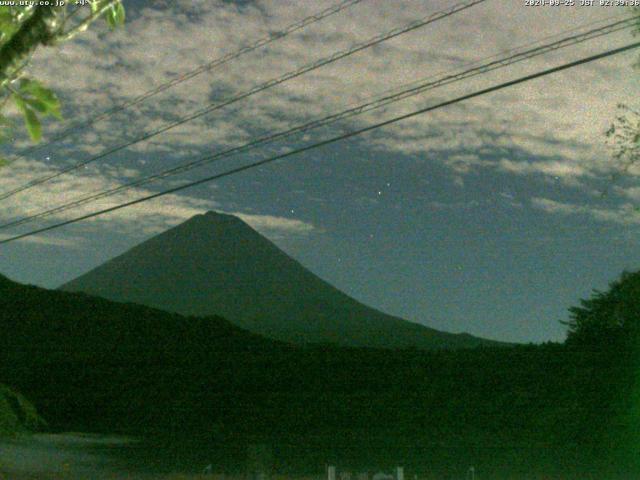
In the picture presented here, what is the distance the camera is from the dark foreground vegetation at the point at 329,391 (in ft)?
46.1

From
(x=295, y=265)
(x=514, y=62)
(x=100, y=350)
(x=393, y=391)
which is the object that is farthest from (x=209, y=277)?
(x=514, y=62)

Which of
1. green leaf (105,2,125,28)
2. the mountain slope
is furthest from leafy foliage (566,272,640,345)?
the mountain slope

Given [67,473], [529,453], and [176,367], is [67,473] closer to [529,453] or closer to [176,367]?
[176,367]

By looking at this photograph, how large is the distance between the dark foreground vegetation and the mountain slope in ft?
69.5

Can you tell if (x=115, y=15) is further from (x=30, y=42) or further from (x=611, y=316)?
(x=611, y=316)

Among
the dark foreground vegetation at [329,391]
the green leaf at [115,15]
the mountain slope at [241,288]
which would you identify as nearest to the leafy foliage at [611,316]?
the dark foreground vegetation at [329,391]

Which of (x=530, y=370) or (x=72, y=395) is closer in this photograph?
(x=530, y=370)

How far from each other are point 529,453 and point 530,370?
1687 millimetres

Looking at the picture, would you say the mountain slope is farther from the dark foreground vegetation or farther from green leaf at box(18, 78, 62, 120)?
green leaf at box(18, 78, 62, 120)

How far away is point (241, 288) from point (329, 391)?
5104 cm

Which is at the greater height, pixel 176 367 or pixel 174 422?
pixel 176 367

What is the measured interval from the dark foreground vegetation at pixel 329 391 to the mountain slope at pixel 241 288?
69.5 ft

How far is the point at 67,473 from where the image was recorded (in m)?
13.6

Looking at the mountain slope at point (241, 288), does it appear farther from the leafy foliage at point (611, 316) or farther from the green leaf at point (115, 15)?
the green leaf at point (115, 15)
